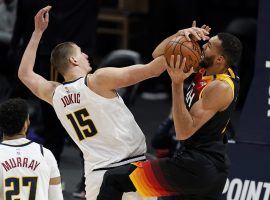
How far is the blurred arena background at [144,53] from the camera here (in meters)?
7.78

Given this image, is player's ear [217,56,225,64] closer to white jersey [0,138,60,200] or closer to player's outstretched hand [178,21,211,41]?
player's outstretched hand [178,21,211,41]

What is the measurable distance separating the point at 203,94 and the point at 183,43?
46cm

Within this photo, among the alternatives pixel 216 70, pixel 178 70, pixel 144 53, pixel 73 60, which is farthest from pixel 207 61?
pixel 144 53

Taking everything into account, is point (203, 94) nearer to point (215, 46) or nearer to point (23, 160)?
point (215, 46)

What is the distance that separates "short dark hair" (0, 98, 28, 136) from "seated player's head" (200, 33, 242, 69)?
4.46 ft

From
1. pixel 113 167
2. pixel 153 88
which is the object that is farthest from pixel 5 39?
pixel 113 167

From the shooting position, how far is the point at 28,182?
20.0 feet

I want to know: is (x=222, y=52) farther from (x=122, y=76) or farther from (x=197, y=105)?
(x=122, y=76)

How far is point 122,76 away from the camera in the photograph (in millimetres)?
6352

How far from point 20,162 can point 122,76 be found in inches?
37.5

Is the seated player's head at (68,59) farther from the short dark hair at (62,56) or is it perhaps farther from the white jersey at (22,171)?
the white jersey at (22,171)

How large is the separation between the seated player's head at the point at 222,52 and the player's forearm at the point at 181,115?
0.53 m

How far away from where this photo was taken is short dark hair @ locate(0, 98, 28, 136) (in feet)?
A: 20.2

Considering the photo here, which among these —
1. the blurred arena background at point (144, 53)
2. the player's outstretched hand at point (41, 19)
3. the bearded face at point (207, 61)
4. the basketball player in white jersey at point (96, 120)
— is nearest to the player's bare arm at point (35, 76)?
the player's outstretched hand at point (41, 19)
